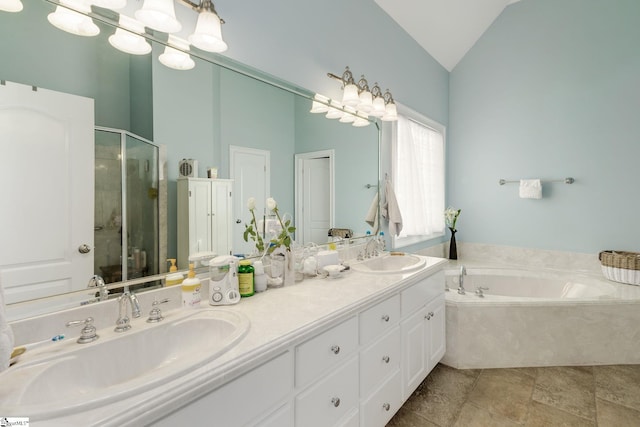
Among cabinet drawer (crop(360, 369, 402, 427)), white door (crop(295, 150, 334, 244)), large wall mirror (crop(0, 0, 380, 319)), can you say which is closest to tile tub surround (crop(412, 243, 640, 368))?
cabinet drawer (crop(360, 369, 402, 427))

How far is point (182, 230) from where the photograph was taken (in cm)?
127

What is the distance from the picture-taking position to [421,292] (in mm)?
1852

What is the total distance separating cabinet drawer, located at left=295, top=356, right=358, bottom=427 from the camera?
3.43 feet

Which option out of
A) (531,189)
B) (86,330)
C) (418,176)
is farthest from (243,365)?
(531,189)

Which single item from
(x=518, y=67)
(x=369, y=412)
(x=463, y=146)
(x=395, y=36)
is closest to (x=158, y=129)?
(x=369, y=412)

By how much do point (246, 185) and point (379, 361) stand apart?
1.07 meters

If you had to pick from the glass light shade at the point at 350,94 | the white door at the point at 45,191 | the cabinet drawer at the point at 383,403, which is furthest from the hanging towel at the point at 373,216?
the white door at the point at 45,191

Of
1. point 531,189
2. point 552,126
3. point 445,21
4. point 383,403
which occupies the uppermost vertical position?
point 445,21

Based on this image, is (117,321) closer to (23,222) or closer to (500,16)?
(23,222)

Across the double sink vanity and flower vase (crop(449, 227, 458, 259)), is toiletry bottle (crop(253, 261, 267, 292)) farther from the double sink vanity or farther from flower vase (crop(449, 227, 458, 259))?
flower vase (crop(449, 227, 458, 259))

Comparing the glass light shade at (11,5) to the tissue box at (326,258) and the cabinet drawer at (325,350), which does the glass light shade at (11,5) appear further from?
the tissue box at (326,258)

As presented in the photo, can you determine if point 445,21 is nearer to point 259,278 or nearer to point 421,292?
point 421,292

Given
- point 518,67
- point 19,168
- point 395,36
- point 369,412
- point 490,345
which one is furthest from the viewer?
point 518,67

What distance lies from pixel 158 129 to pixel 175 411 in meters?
0.97
